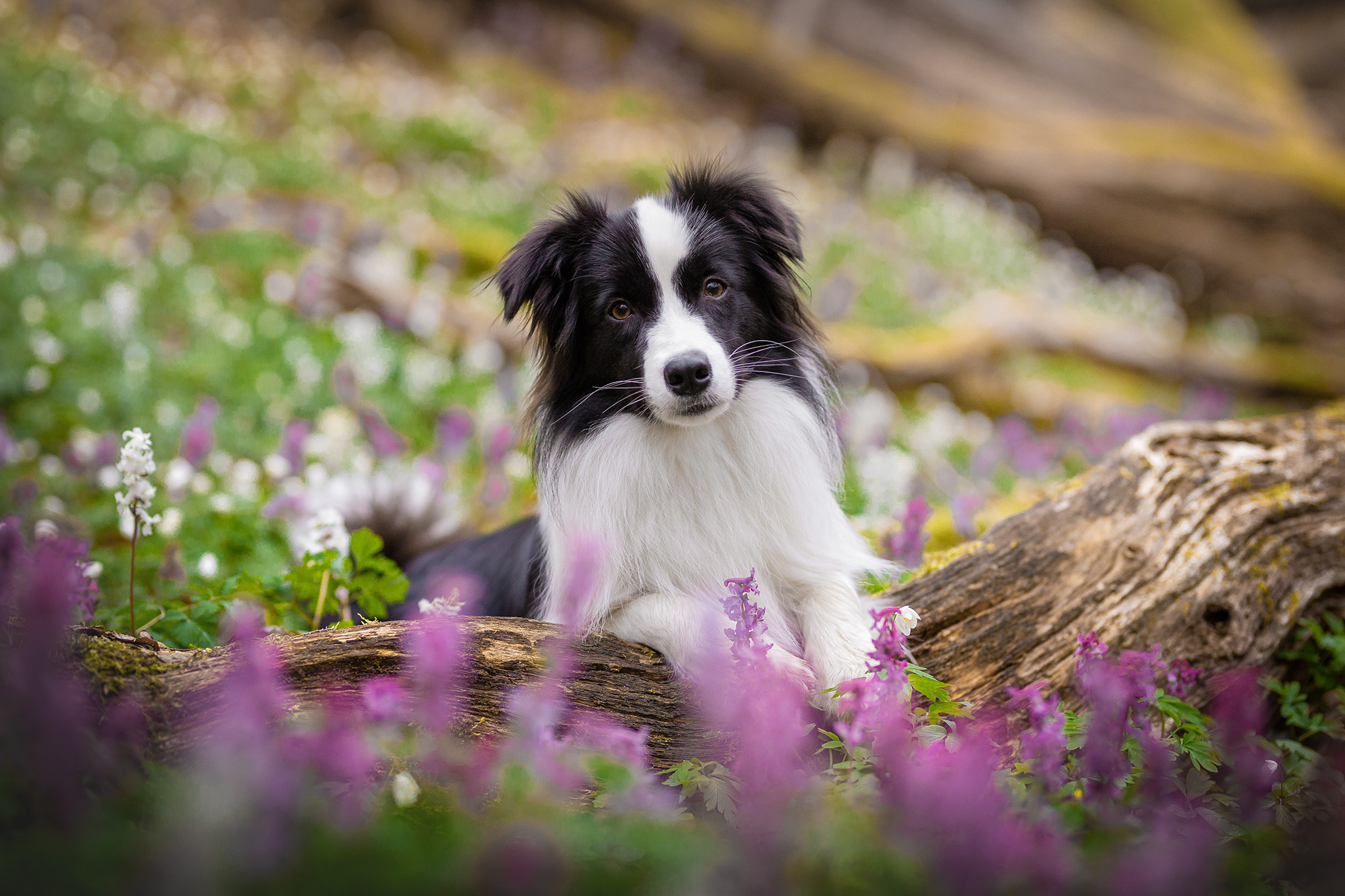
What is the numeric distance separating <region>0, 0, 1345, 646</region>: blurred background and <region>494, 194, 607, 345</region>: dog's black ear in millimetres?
1356

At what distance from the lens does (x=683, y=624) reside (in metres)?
2.98

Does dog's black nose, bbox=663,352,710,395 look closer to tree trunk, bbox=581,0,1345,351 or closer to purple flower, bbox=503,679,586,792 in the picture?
purple flower, bbox=503,679,586,792

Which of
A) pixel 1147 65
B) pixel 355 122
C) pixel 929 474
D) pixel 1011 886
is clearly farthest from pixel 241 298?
pixel 1147 65

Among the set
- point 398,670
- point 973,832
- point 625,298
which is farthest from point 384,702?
point 625,298

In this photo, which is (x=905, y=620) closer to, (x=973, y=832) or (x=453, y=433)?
(x=973, y=832)

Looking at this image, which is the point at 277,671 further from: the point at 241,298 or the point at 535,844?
the point at 241,298

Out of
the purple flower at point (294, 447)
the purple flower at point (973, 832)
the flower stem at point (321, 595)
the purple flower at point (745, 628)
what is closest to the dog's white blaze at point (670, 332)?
the purple flower at point (745, 628)

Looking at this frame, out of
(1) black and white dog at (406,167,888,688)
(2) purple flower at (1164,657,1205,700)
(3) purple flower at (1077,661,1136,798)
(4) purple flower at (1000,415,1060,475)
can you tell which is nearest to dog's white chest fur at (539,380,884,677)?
(1) black and white dog at (406,167,888,688)

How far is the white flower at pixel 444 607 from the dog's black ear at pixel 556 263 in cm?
113

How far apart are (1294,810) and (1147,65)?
712 inches

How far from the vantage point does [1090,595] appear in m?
3.39

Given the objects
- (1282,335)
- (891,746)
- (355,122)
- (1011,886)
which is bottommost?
(1011,886)

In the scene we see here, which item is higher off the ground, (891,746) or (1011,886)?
(891,746)

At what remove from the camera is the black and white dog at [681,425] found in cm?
321
